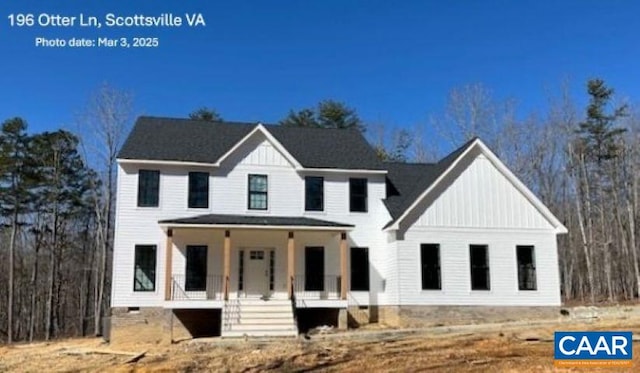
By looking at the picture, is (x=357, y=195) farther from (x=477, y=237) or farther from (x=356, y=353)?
(x=356, y=353)

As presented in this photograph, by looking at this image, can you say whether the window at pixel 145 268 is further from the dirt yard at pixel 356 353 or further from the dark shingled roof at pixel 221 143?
the dark shingled roof at pixel 221 143

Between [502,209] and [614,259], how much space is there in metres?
23.6

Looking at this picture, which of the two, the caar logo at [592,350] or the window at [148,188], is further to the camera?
the window at [148,188]

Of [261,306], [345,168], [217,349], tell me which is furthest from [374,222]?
[217,349]

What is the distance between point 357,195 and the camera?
21859 mm

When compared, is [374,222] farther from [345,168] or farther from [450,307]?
[450,307]

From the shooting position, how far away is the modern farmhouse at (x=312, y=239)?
19.3 m

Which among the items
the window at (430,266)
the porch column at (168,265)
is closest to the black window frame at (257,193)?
the porch column at (168,265)

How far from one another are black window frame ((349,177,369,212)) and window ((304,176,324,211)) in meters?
1.10

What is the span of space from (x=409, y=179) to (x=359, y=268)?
180 inches

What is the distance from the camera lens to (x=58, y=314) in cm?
3791

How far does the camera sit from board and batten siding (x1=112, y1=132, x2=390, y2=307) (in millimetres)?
19406

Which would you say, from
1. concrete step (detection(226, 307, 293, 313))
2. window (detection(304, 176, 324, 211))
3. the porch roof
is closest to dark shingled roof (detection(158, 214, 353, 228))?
the porch roof

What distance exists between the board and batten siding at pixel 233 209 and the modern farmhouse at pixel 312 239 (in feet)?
0.12
